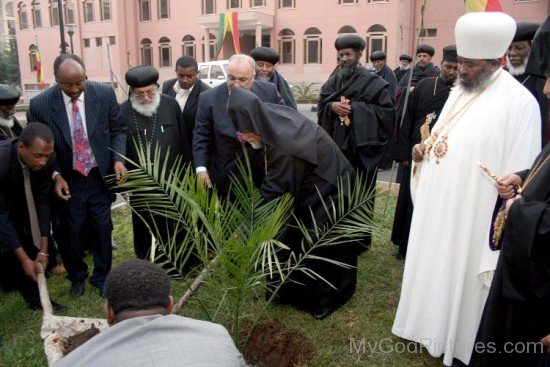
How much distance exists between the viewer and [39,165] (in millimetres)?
3369

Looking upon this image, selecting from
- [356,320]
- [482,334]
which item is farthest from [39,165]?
[482,334]

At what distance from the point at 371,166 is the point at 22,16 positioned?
4077 centimetres

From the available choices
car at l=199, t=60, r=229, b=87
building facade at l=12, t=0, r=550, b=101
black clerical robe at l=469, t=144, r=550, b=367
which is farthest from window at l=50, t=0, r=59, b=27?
black clerical robe at l=469, t=144, r=550, b=367

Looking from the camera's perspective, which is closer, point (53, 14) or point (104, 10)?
point (104, 10)

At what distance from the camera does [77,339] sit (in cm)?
265

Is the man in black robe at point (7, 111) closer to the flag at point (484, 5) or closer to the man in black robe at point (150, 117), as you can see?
the man in black robe at point (150, 117)

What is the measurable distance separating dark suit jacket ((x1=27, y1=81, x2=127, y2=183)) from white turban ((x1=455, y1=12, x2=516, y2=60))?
2.58m

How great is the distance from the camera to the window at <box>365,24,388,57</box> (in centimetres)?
2672

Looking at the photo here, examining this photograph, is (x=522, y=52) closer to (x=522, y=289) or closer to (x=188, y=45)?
(x=522, y=289)

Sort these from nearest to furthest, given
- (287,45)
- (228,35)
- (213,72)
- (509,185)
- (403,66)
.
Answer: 1. (509,185)
2. (403,66)
3. (213,72)
4. (287,45)
5. (228,35)

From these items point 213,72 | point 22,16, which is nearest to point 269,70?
point 213,72

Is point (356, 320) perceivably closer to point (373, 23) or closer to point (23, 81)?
point (373, 23)

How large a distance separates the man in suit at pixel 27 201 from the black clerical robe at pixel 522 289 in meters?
2.89

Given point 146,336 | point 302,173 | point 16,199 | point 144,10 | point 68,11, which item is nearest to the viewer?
point 146,336
